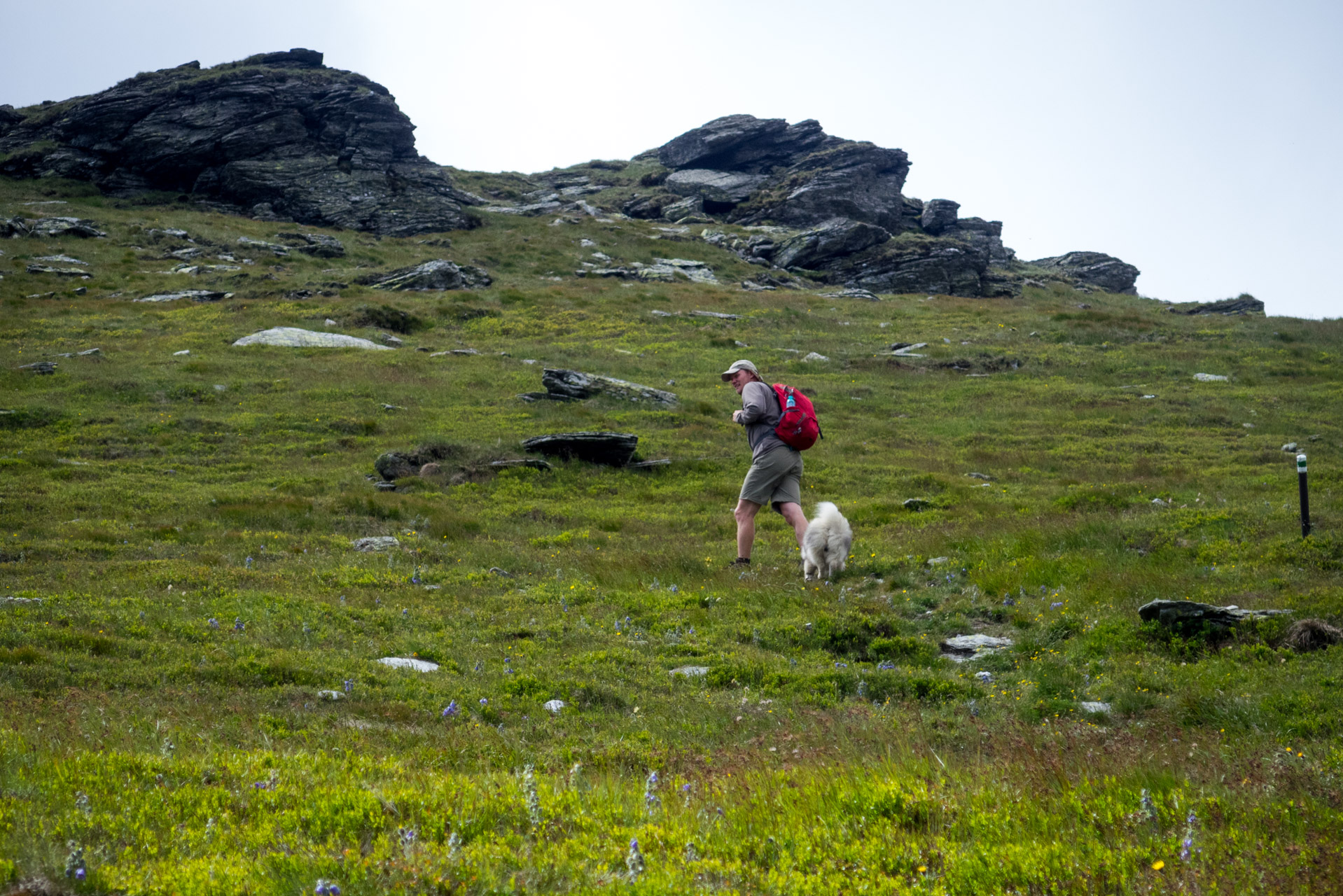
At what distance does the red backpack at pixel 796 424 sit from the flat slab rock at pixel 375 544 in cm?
627

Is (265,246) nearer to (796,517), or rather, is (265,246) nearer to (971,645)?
(796,517)

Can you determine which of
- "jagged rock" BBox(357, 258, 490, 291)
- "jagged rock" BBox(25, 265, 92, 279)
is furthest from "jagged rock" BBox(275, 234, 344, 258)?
"jagged rock" BBox(25, 265, 92, 279)

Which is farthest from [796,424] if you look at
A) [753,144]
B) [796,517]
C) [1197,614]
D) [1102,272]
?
[753,144]

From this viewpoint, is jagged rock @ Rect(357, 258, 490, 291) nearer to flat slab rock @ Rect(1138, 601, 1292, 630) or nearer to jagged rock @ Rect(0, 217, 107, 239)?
jagged rock @ Rect(0, 217, 107, 239)

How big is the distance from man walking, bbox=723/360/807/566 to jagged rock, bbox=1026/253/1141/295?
92904mm

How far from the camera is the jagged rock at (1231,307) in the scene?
59125mm

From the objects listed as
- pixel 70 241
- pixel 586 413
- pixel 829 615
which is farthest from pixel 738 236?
pixel 829 615

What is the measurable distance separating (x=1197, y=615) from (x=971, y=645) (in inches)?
82.7

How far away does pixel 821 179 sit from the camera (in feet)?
292

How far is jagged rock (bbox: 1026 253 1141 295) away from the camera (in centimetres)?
9619

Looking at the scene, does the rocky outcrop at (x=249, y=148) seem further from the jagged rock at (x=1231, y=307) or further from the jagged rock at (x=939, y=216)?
the jagged rock at (x=1231, y=307)

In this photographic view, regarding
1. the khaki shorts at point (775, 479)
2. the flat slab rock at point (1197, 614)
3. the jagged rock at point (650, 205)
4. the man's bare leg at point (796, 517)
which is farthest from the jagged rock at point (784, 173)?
the flat slab rock at point (1197, 614)

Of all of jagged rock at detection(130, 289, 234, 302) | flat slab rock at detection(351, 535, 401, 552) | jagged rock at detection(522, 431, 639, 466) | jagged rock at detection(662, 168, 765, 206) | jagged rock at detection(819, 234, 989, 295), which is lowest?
flat slab rock at detection(351, 535, 401, 552)

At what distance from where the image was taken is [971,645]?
8.73 meters
